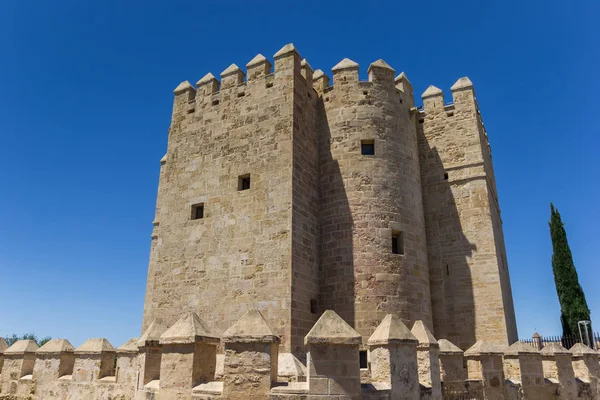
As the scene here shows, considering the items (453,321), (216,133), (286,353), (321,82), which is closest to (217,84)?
(216,133)

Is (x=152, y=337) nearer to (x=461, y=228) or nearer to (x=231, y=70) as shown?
(x=231, y=70)

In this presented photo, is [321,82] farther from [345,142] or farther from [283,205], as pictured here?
[283,205]

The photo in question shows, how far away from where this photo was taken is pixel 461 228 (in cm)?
1481

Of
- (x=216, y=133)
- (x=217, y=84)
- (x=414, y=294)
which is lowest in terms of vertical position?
(x=414, y=294)

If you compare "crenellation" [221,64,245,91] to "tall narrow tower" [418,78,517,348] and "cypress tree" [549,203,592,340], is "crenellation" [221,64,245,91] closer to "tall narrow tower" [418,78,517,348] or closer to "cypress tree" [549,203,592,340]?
"tall narrow tower" [418,78,517,348]

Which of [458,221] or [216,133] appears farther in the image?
[458,221]

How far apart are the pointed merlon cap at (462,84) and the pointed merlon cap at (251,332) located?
1279 centimetres

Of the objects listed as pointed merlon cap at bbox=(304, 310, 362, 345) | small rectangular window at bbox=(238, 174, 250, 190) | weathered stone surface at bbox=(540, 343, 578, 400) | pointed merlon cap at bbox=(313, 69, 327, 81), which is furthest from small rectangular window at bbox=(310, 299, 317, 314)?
pointed merlon cap at bbox=(313, 69, 327, 81)

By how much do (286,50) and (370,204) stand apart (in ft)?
17.1

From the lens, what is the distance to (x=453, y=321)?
46.3 feet

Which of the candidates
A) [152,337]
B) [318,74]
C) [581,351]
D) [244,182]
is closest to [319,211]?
[244,182]

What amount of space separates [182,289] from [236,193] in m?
3.08

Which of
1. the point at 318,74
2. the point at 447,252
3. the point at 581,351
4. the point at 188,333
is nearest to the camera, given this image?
the point at 188,333

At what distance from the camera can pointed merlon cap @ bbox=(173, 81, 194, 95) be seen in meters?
15.3
